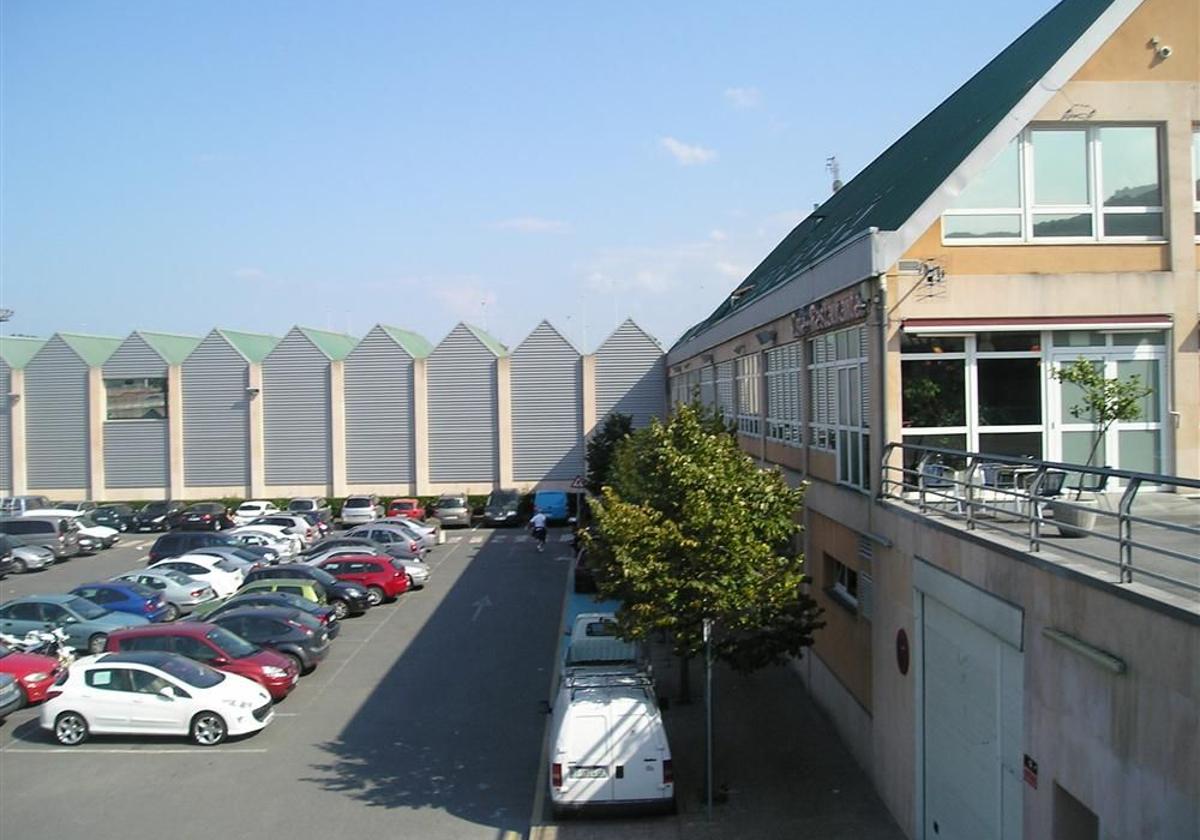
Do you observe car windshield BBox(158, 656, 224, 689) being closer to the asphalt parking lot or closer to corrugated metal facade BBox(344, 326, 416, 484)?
the asphalt parking lot

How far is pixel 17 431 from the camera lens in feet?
167

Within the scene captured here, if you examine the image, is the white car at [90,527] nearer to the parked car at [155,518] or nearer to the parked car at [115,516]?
the parked car at [115,516]

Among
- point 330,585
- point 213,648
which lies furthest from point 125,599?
point 213,648

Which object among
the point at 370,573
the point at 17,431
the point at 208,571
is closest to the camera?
the point at 370,573

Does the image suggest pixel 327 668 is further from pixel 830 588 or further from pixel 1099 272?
pixel 1099 272

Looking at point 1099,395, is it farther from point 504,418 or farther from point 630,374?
point 504,418

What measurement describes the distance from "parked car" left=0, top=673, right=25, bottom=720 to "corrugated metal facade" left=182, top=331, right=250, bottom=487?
32273mm

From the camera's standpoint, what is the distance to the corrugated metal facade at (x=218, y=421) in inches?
1977

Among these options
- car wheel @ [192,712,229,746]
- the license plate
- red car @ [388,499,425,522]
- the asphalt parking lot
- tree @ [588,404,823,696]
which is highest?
tree @ [588,404,823,696]

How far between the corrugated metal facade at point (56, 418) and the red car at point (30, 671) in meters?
34.0

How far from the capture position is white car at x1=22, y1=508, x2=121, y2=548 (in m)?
40.4

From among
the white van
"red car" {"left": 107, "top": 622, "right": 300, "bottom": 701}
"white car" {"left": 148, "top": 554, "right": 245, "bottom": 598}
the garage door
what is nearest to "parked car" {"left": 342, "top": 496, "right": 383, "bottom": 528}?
"white car" {"left": 148, "top": 554, "right": 245, "bottom": 598}

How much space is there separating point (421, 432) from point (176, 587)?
22.7 m

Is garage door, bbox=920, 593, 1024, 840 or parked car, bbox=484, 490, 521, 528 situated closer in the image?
garage door, bbox=920, 593, 1024, 840
